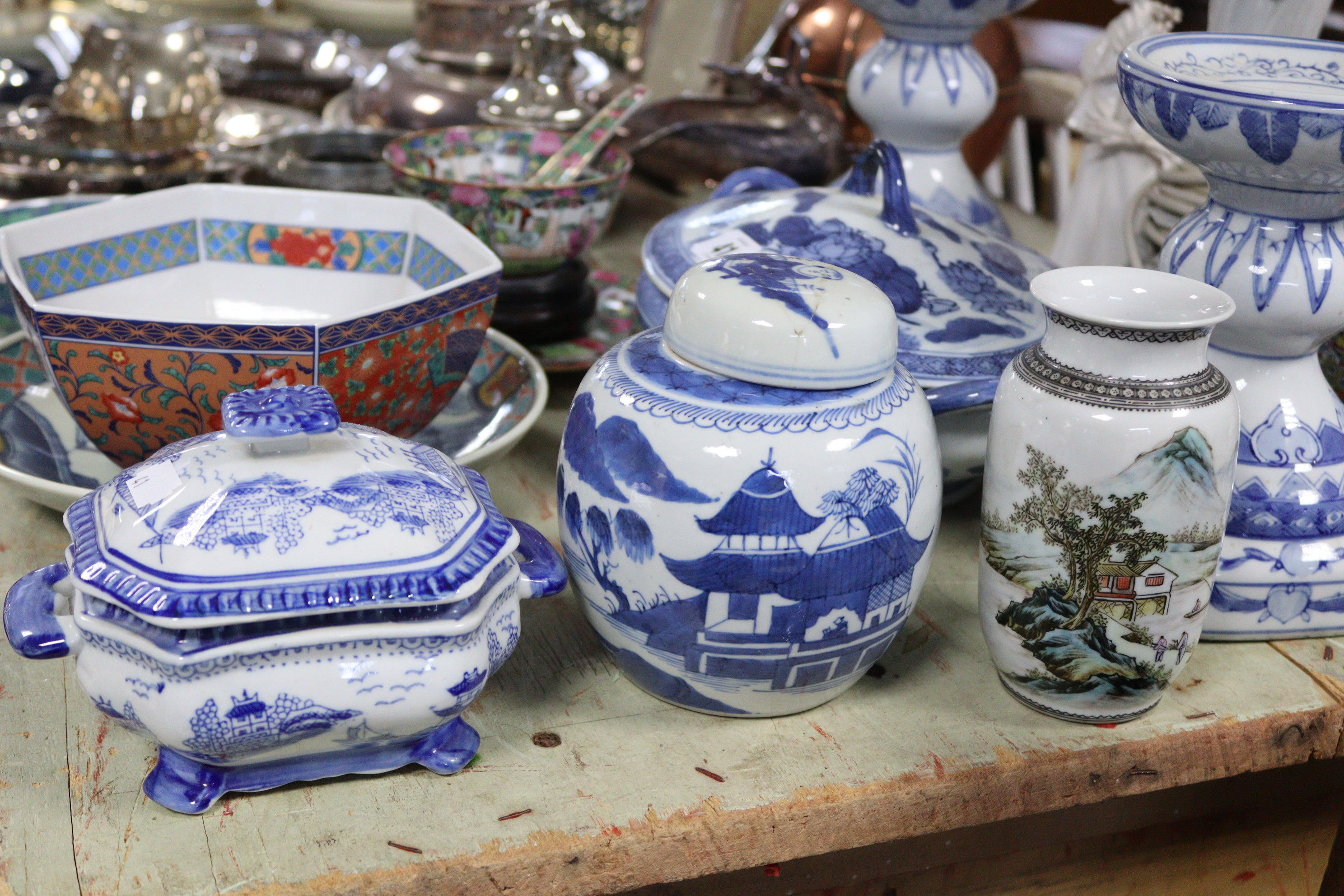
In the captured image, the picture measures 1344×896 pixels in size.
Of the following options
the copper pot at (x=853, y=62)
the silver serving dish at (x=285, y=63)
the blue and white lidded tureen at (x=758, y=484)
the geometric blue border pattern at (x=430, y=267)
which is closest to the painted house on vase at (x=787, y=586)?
the blue and white lidded tureen at (x=758, y=484)

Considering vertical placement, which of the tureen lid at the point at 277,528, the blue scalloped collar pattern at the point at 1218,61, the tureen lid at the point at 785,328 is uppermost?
the blue scalloped collar pattern at the point at 1218,61

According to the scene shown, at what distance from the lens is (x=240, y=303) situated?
2.82 ft

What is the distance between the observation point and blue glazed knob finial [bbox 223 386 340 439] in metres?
0.49

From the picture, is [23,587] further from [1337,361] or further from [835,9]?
[835,9]

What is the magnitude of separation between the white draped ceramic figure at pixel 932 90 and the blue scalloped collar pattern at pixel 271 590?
0.57m

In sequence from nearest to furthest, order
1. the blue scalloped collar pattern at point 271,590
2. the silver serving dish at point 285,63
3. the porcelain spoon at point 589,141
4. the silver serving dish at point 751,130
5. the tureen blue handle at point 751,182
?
the blue scalloped collar pattern at point 271,590
the tureen blue handle at point 751,182
the porcelain spoon at point 589,141
the silver serving dish at point 751,130
the silver serving dish at point 285,63

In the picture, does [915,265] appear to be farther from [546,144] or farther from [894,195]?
[546,144]

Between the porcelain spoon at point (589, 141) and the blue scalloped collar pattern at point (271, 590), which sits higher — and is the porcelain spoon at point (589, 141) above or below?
above

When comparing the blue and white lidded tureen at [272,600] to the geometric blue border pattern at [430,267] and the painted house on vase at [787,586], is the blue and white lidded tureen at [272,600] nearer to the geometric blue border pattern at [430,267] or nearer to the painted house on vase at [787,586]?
the painted house on vase at [787,586]

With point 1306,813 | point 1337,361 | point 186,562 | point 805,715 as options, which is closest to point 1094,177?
point 1337,361

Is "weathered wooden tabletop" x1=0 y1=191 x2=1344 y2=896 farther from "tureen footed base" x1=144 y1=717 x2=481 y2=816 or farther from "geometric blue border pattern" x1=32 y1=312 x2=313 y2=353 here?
"geometric blue border pattern" x1=32 y1=312 x2=313 y2=353

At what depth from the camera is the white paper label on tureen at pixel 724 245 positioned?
745 millimetres

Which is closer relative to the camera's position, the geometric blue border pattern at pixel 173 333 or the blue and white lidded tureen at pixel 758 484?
the blue and white lidded tureen at pixel 758 484

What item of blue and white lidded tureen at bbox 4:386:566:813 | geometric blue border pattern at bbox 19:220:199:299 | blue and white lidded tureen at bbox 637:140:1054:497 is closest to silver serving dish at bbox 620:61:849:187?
blue and white lidded tureen at bbox 637:140:1054:497
